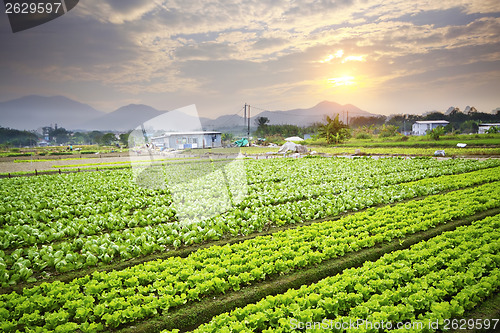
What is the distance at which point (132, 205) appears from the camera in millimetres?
14195

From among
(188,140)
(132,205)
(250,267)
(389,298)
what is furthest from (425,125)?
(250,267)

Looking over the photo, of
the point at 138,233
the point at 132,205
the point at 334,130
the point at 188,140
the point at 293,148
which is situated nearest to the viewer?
the point at 138,233

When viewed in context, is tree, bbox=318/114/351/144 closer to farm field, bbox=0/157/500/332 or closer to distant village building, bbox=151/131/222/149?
distant village building, bbox=151/131/222/149

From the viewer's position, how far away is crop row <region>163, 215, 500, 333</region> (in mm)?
4688

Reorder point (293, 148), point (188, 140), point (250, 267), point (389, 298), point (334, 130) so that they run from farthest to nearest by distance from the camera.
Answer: point (188, 140)
point (334, 130)
point (293, 148)
point (250, 267)
point (389, 298)

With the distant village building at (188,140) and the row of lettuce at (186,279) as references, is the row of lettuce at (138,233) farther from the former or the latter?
the distant village building at (188,140)

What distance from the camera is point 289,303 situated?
5375 millimetres

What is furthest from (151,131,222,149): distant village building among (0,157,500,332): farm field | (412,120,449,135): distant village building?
(412,120,449,135): distant village building

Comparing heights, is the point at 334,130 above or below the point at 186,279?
above

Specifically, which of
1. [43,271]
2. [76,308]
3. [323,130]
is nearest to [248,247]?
[76,308]

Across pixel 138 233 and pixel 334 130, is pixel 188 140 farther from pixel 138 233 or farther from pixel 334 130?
pixel 138 233

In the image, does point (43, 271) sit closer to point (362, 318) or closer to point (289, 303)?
point (289, 303)

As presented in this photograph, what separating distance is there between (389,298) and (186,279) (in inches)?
168

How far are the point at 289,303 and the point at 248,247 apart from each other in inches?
105
